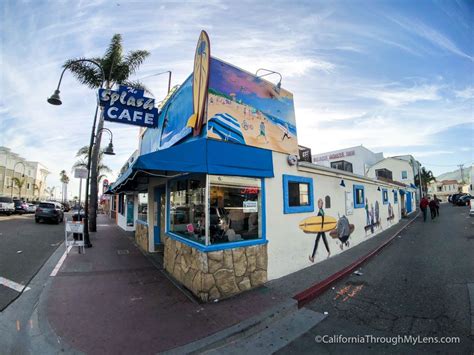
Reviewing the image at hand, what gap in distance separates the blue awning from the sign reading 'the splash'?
8.25ft

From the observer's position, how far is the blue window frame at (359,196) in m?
9.76

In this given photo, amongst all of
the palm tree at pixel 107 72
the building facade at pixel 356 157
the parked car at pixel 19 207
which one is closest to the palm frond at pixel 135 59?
the palm tree at pixel 107 72

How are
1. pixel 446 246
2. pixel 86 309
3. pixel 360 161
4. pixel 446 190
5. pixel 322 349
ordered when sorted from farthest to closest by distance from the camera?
pixel 446 190 → pixel 360 161 → pixel 446 246 → pixel 86 309 → pixel 322 349

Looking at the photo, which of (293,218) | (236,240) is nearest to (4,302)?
(236,240)

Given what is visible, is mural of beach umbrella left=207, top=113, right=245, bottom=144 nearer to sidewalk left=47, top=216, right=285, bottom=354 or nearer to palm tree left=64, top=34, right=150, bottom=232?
sidewalk left=47, top=216, right=285, bottom=354

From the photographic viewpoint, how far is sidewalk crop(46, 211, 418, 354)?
3.21m

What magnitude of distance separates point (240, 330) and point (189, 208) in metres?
2.95

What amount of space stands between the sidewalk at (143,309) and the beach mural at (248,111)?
3.25 metres

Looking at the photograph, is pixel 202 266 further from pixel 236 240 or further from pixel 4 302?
pixel 4 302

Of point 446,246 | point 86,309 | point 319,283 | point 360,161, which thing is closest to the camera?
point 86,309

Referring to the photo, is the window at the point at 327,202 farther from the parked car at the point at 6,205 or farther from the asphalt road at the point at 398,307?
the parked car at the point at 6,205

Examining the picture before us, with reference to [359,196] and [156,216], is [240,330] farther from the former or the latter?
[359,196]

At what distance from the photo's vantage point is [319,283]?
5.23m

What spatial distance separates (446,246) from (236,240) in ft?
29.8
